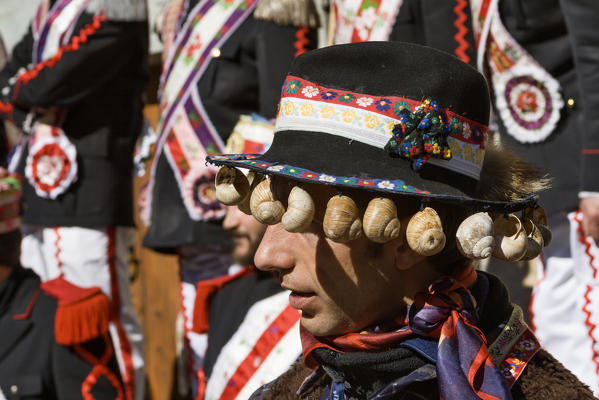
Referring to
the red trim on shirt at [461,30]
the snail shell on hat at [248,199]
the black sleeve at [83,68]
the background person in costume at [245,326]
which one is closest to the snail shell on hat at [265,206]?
the snail shell on hat at [248,199]

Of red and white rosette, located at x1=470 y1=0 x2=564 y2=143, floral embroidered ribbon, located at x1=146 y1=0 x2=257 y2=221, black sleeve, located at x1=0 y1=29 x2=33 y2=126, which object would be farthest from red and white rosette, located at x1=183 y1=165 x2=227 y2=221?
red and white rosette, located at x1=470 y1=0 x2=564 y2=143

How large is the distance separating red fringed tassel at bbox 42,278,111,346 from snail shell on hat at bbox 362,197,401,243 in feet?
6.84

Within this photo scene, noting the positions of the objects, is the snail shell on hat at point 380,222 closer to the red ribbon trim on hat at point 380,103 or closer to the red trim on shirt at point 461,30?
the red ribbon trim on hat at point 380,103

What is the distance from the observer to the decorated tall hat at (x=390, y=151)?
152 centimetres

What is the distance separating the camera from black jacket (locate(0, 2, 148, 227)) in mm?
3859

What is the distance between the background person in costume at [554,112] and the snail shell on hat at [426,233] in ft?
3.89

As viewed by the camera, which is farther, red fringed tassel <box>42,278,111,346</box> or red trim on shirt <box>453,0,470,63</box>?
red fringed tassel <box>42,278,111,346</box>

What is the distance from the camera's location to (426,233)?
1.49m

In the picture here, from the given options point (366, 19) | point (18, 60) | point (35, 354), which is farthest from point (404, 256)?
point (18, 60)

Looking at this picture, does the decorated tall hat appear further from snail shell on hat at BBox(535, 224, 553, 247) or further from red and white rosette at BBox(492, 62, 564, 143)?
red and white rosette at BBox(492, 62, 564, 143)

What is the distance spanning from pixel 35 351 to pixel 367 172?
86.5 inches

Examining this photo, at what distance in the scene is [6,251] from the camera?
3512 mm

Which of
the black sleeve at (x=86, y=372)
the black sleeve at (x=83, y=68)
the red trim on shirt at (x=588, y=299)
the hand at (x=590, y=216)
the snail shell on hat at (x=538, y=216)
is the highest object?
the black sleeve at (x=83, y=68)

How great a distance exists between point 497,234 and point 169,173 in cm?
249
